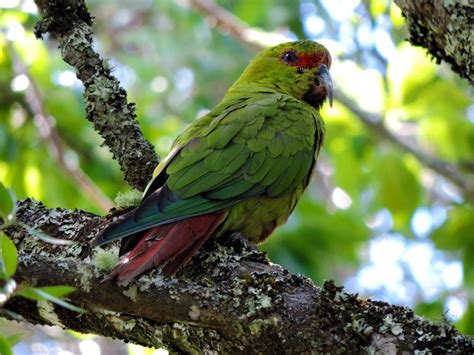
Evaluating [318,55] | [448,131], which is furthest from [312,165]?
[448,131]

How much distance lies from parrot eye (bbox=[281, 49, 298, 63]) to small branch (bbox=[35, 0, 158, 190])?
128 centimetres

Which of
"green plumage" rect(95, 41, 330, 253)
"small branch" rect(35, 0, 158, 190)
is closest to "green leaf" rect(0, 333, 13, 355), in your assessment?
"green plumage" rect(95, 41, 330, 253)

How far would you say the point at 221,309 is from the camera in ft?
6.39

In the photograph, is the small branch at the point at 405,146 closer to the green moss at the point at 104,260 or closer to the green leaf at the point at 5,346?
the green moss at the point at 104,260

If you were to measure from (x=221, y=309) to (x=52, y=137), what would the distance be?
3058 mm

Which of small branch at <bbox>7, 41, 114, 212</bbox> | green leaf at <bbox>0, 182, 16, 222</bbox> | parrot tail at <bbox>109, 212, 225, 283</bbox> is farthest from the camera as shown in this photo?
small branch at <bbox>7, 41, 114, 212</bbox>

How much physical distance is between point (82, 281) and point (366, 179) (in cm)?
363

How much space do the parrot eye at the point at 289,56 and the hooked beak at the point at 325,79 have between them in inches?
5.8

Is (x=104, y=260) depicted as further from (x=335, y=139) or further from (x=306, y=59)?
(x=335, y=139)

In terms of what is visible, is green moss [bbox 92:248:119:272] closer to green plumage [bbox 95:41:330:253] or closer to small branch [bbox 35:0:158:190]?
green plumage [bbox 95:41:330:253]

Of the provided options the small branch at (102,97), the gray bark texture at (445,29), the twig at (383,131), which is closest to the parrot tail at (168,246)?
the small branch at (102,97)

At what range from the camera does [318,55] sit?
12.2ft

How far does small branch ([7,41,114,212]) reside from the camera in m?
4.64

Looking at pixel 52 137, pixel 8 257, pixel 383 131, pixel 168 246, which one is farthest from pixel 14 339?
pixel 383 131
